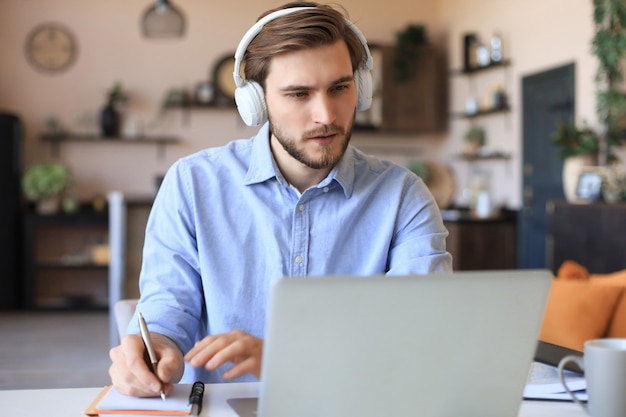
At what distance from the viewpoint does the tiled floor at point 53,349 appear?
492cm

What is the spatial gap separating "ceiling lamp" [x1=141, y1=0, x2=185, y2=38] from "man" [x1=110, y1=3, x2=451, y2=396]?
183 inches

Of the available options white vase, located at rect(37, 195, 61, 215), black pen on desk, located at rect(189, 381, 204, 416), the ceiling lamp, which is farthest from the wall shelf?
black pen on desk, located at rect(189, 381, 204, 416)

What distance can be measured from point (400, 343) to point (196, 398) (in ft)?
1.24

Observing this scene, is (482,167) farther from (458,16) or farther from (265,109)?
(265,109)

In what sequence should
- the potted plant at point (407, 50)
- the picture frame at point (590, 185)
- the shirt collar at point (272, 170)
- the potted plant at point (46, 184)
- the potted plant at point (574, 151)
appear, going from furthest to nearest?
the potted plant at point (407, 50) → the potted plant at point (46, 184) → the potted plant at point (574, 151) → the picture frame at point (590, 185) → the shirt collar at point (272, 170)

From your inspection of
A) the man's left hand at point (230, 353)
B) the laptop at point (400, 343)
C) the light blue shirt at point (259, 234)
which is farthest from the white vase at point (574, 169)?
the laptop at point (400, 343)

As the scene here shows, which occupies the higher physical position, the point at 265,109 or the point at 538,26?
the point at 538,26

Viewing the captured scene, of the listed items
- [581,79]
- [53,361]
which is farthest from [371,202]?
[581,79]

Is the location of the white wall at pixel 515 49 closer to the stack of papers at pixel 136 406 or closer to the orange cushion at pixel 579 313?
the orange cushion at pixel 579 313

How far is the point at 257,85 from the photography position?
1786 mm

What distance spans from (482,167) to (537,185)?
3.73 feet

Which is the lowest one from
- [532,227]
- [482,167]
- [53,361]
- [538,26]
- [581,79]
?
[53,361]

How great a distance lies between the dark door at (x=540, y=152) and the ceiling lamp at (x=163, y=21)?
276cm

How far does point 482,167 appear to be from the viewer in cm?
774
